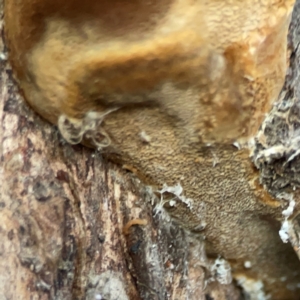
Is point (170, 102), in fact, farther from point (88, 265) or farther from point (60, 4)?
point (88, 265)

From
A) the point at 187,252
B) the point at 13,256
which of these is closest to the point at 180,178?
the point at 187,252

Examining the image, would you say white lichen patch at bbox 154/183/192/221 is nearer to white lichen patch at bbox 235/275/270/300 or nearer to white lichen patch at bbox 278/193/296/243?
white lichen patch at bbox 278/193/296/243

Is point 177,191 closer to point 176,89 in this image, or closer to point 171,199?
point 171,199

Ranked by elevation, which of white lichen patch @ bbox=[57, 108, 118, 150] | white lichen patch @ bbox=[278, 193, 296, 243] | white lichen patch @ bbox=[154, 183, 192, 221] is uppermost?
white lichen patch @ bbox=[57, 108, 118, 150]

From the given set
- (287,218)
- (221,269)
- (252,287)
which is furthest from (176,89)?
(252,287)

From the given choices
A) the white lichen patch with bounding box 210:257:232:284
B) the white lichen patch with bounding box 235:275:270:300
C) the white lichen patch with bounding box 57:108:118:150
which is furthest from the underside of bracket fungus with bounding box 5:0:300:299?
the white lichen patch with bounding box 235:275:270:300

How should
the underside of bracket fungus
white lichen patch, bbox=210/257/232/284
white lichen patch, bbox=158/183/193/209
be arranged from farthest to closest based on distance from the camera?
white lichen patch, bbox=210/257/232/284 → white lichen patch, bbox=158/183/193/209 → the underside of bracket fungus

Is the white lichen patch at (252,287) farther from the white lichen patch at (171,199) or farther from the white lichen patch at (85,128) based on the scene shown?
the white lichen patch at (85,128)

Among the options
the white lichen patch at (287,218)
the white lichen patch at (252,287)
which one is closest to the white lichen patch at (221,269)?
the white lichen patch at (252,287)
